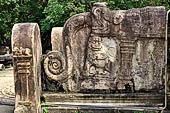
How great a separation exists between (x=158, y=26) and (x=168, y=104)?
1423 mm

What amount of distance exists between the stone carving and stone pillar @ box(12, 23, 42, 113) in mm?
562

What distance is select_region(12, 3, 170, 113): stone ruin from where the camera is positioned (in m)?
4.30

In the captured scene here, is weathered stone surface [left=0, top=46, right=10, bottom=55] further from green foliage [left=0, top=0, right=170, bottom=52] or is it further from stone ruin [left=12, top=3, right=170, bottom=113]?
stone ruin [left=12, top=3, right=170, bottom=113]

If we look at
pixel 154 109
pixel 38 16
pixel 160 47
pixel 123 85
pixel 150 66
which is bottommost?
pixel 154 109

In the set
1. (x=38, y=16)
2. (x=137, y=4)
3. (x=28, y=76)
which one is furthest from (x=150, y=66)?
(x=38, y=16)

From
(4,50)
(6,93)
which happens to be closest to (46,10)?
(4,50)

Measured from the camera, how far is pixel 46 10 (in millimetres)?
11727

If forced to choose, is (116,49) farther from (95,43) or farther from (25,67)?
(25,67)

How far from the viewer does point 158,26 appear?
4.30 m

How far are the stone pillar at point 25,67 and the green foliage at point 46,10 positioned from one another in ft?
22.9

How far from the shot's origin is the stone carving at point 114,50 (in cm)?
437

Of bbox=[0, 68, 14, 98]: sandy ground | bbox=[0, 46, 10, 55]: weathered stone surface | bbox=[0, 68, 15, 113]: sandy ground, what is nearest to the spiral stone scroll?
bbox=[0, 68, 15, 113]: sandy ground

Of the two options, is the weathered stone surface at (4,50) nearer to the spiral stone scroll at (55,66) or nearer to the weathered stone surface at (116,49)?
the spiral stone scroll at (55,66)

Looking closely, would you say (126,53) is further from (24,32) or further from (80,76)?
(24,32)
